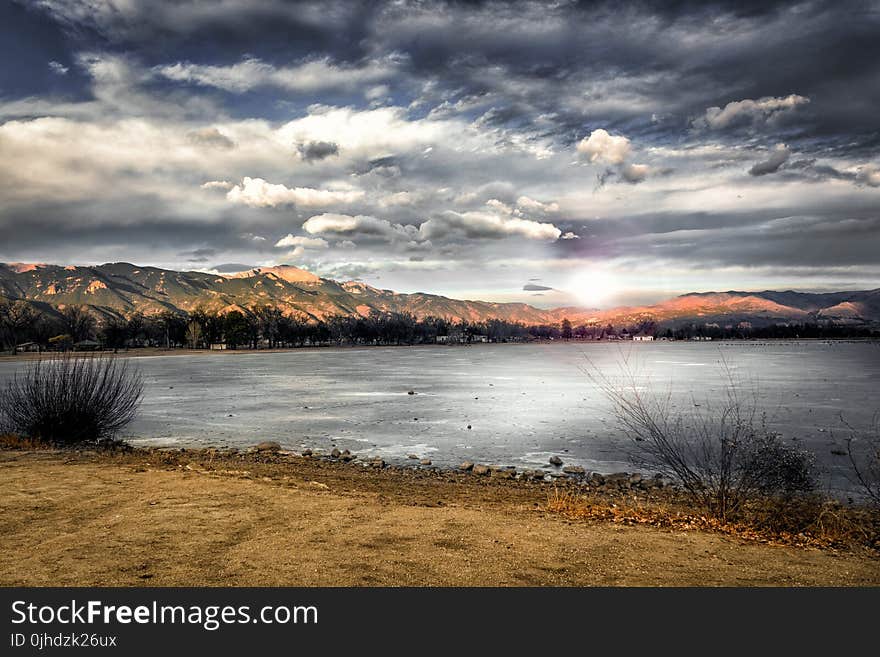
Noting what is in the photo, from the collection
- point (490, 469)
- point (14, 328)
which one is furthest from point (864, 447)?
point (14, 328)

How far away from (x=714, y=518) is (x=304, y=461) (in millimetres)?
14681

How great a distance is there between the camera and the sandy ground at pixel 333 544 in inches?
303

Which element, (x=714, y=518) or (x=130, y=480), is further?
(x=130, y=480)

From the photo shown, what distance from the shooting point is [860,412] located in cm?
3609

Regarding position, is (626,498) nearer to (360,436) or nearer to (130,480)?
(130,480)

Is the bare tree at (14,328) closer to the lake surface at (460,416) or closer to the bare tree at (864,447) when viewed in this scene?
the lake surface at (460,416)

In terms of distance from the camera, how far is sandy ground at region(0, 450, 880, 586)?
25.3 feet

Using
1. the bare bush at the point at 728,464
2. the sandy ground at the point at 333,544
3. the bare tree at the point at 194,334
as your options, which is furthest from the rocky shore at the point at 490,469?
the bare tree at the point at 194,334

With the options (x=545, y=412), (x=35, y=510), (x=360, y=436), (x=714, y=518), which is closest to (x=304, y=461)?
(x=360, y=436)

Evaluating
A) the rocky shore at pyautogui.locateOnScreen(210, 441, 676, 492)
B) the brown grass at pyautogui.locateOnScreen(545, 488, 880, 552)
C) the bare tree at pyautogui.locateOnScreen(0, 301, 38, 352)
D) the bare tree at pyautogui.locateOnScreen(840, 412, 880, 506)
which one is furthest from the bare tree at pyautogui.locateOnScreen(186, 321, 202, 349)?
the brown grass at pyautogui.locateOnScreen(545, 488, 880, 552)

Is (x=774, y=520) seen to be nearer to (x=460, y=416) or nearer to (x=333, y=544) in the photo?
(x=333, y=544)

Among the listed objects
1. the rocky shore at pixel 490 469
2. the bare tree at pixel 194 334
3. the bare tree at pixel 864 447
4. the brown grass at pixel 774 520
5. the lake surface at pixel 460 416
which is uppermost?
the bare tree at pixel 194 334

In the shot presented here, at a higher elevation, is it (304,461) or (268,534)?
(268,534)
